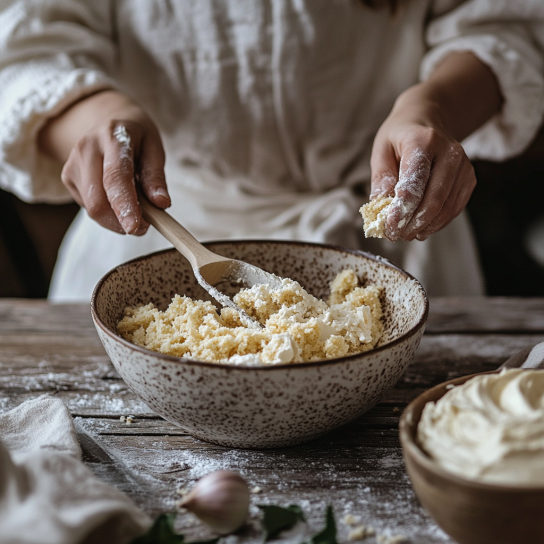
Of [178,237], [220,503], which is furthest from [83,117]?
[220,503]

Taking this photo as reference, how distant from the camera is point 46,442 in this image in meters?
0.65

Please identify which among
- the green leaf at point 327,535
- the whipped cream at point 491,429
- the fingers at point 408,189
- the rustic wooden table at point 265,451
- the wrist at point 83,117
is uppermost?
the wrist at point 83,117

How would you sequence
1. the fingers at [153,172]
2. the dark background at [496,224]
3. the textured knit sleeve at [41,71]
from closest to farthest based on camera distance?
1. the fingers at [153,172]
2. the textured knit sleeve at [41,71]
3. the dark background at [496,224]

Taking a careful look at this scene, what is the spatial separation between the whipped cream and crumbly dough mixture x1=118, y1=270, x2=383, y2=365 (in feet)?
0.60

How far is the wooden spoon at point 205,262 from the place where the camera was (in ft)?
2.74

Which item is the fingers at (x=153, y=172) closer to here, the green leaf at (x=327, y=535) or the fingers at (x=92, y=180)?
the fingers at (x=92, y=180)

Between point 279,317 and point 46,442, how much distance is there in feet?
1.01

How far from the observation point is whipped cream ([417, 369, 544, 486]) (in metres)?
0.46

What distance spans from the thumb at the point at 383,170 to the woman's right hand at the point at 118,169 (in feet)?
1.04

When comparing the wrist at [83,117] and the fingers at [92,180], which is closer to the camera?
the fingers at [92,180]

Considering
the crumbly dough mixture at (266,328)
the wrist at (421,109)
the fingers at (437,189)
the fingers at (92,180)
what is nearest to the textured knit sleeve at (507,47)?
the wrist at (421,109)

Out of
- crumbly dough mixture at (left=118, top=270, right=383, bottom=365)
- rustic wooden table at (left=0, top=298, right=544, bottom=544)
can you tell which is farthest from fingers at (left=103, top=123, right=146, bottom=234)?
rustic wooden table at (left=0, top=298, right=544, bottom=544)

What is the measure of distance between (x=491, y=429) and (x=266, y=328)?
0.32 metres

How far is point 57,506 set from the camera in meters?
0.49
